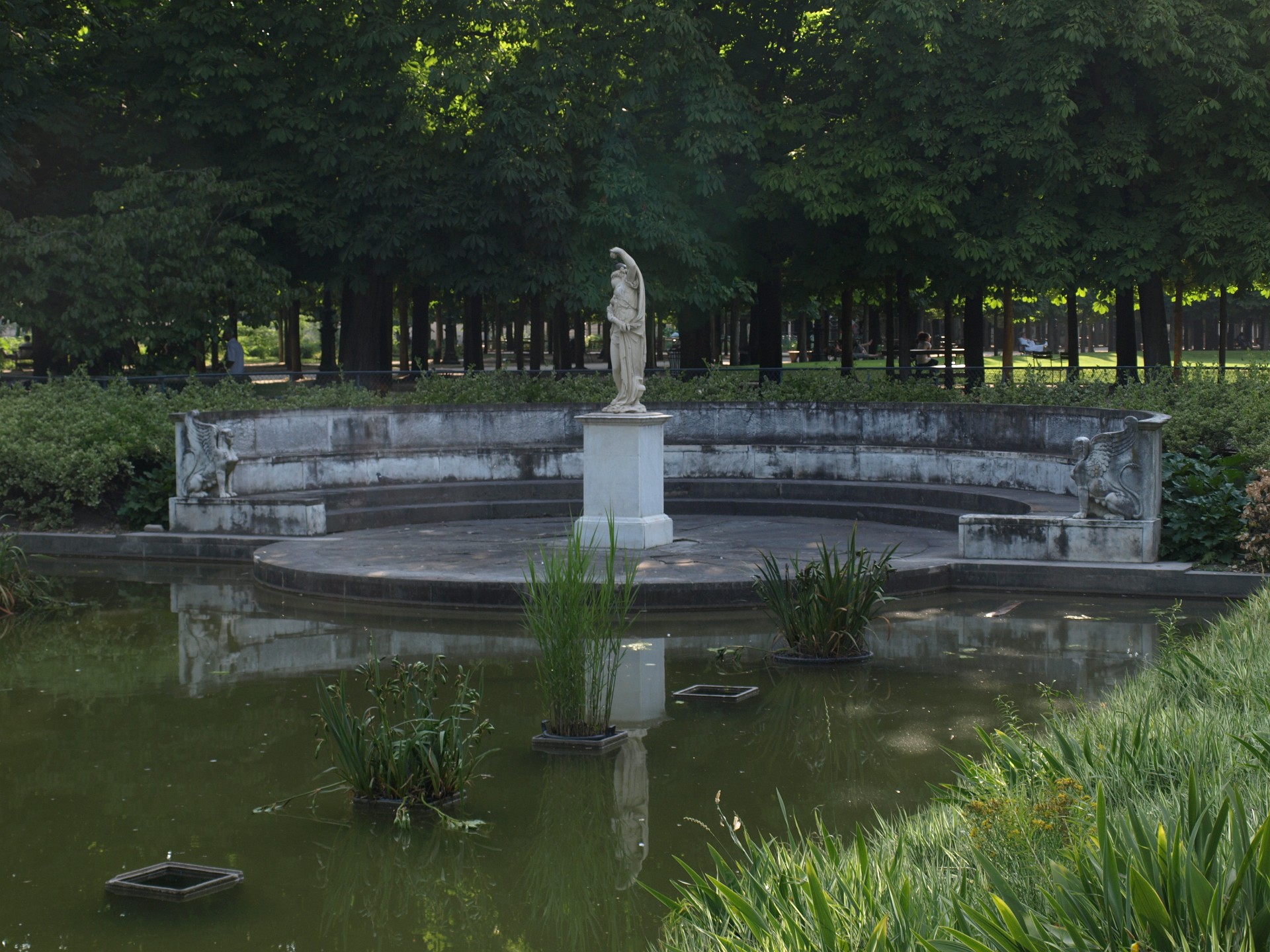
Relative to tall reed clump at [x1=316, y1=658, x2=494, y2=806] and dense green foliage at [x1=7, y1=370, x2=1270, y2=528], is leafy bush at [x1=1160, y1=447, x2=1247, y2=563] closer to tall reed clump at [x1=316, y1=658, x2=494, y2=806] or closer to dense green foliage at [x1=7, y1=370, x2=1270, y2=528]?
dense green foliage at [x1=7, y1=370, x2=1270, y2=528]

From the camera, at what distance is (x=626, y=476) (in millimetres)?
14797

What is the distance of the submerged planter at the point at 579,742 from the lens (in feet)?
25.5

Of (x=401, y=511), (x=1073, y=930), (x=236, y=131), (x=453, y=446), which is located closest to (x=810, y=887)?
(x=1073, y=930)

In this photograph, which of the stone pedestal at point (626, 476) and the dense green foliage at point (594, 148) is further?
the dense green foliage at point (594, 148)

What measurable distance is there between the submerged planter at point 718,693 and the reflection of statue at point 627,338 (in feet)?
20.2

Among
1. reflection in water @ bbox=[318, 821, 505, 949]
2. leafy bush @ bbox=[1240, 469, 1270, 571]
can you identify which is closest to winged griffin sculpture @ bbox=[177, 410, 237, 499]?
reflection in water @ bbox=[318, 821, 505, 949]

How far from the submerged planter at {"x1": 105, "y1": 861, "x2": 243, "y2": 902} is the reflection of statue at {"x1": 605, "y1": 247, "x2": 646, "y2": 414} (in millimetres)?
9499

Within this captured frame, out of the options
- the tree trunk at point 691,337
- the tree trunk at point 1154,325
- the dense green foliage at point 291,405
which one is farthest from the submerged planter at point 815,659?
the tree trunk at point 691,337

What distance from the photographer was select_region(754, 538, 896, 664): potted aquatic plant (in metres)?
9.95

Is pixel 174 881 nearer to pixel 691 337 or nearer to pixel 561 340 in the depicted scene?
pixel 691 337

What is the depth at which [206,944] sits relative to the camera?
5234mm

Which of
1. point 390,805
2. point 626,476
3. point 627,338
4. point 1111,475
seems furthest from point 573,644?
point 627,338

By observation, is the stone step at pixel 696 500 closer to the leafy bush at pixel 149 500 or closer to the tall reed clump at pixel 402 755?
the leafy bush at pixel 149 500

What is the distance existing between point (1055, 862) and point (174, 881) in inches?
155
